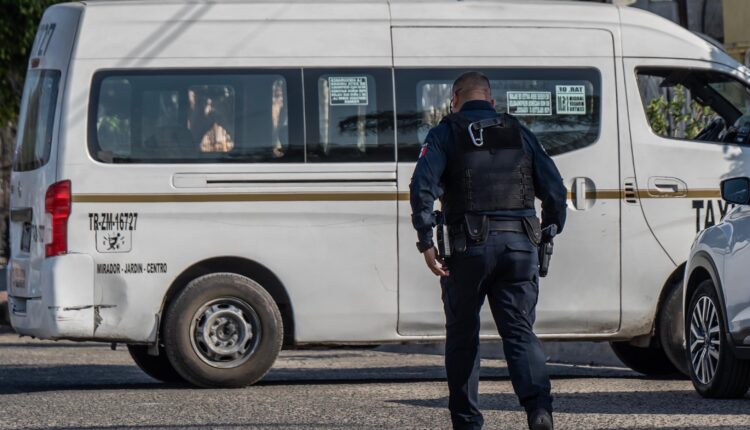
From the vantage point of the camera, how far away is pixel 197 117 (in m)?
10.7

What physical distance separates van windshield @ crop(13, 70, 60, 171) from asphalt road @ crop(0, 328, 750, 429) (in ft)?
4.95

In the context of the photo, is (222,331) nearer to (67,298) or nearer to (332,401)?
(67,298)

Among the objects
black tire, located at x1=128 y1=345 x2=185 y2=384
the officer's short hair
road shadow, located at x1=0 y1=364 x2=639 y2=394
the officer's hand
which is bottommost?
road shadow, located at x1=0 y1=364 x2=639 y2=394

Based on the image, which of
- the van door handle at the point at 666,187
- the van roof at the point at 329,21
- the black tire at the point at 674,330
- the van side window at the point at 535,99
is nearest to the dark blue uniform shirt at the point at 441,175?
the van side window at the point at 535,99

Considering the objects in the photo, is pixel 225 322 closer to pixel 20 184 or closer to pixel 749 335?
pixel 20 184

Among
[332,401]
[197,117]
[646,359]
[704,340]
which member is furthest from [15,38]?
[704,340]

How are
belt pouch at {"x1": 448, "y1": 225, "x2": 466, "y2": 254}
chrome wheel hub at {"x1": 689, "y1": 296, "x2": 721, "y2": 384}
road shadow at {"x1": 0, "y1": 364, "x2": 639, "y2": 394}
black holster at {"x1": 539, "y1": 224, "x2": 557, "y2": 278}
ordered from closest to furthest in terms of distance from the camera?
1. belt pouch at {"x1": 448, "y1": 225, "x2": 466, "y2": 254}
2. black holster at {"x1": 539, "y1": 224, "x2": 557, "y2": 278}
3. chrome wheel hub at {"x1": 689, "y1": 296, "x2": 721, "y2": 384}
4. road shadow at {"x1": 0, "y1": 364, "x2": 639, "y2": 394}

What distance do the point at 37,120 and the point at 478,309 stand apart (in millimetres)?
4737

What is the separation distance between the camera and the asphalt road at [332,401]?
8414 millimetres

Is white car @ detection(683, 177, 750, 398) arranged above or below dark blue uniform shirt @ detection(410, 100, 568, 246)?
below

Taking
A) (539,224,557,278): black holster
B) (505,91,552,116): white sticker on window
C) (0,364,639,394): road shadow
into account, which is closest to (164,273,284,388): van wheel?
(0,364,639,394): road shadow

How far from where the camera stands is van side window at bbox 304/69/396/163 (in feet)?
35.5

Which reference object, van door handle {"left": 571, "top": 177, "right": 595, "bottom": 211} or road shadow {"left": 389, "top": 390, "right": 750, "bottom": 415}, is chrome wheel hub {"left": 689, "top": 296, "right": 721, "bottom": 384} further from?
van door handle {"left": 571, "top": 177, "right": 595, "bottom": 211}

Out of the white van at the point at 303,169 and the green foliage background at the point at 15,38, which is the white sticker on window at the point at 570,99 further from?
the green foliage background at the point at 15,38
